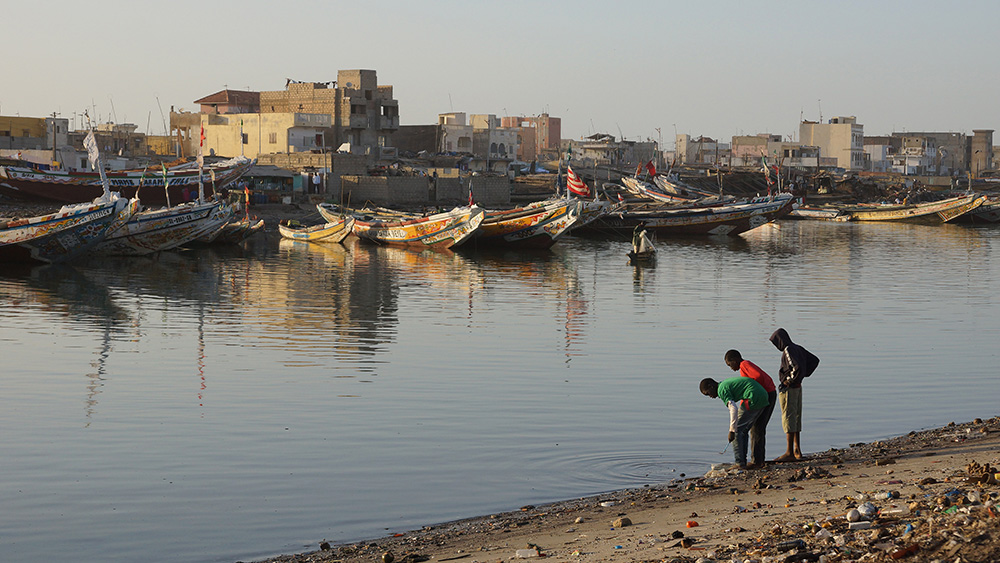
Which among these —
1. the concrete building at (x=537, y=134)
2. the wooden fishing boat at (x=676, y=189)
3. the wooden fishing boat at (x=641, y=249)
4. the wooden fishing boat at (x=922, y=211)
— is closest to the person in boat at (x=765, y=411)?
the wooden fishing boat at (x=641, y=249)

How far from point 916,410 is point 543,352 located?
6533 millimetres

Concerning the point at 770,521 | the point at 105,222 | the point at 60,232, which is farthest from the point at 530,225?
the point at 770,521

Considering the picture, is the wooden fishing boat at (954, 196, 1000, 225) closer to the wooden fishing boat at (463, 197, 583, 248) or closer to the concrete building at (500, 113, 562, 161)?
the wooden fishing boat at (463, 197, 583, 248)

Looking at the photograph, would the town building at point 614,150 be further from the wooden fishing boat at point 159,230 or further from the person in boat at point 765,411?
the person in boat at point 765,411

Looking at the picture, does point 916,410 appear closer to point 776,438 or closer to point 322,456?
point 776,438

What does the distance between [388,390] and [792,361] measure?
6.20 m

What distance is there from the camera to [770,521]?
740 cm

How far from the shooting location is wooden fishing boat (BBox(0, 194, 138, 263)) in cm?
3275

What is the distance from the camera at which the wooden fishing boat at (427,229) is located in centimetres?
4159

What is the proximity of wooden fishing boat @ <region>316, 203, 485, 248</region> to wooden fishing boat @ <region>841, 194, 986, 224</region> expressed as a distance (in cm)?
3420

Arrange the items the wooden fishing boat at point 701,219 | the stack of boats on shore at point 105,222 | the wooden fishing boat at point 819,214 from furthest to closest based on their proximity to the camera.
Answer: the wooden fishing boat at point 819,214
the wooden fishing boat at point 701,219
the stack of boats on shore at point 105,222

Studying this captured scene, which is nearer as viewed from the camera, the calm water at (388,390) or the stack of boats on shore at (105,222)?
the calm water at (388,390)

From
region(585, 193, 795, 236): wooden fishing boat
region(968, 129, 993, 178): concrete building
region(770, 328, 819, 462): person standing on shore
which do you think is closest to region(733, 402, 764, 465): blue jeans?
region(770, 328, 819, 462): person standing on shore

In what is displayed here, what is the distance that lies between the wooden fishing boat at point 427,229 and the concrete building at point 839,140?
252ft
